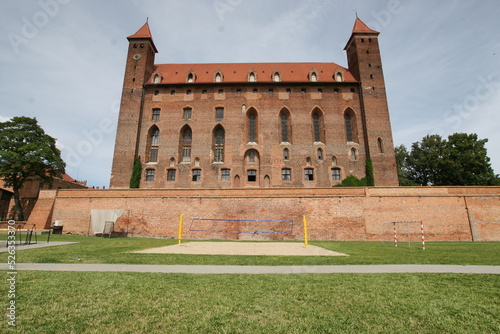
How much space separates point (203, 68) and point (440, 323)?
36.6 meters

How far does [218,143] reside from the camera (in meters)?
30.3

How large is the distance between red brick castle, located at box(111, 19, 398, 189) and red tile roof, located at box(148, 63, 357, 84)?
0.27 meters

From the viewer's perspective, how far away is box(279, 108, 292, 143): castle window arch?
3009cm

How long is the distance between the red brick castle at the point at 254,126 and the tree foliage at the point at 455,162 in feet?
44.2

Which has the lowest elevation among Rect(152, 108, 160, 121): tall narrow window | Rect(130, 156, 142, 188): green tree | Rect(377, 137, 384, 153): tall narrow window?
Rect(130, 156, 142, 188): green tree

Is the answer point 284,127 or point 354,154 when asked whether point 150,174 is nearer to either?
point 284,127

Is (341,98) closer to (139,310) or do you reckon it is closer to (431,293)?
(431,293)

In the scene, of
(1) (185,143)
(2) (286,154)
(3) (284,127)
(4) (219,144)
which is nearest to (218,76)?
(4) (219,144)

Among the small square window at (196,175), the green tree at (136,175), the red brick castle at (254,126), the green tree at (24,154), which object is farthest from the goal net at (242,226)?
the green tree at (24,154)

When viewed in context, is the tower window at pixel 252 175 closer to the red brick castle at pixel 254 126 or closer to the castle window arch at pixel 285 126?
the red brick castle at pixel 254 126

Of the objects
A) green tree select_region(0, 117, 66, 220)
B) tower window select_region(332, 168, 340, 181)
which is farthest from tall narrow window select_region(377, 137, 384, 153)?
green tree select_region(0, 117, 66, 220)

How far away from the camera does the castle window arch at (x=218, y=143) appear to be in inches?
1165

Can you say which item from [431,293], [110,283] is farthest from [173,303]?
[431,293]

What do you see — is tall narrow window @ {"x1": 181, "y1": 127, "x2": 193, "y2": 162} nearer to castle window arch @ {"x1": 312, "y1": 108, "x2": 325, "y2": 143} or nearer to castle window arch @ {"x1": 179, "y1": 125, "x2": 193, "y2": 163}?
castle window arch @ {"x1": 179, "y1": 125, "x2": 193, "y2": 163}
